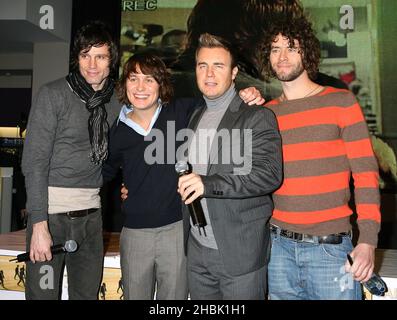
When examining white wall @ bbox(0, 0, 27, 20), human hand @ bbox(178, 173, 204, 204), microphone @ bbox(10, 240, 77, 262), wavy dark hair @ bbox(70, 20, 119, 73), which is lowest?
microphone @ bbox(10, 240, 77, 262)

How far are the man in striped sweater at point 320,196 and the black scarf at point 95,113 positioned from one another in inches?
32.1

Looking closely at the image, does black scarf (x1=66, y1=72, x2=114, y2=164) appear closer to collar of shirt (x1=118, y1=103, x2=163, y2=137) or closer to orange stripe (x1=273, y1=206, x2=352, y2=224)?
collar of shirt (x1=118, y1=103, x2=163, y2=137)

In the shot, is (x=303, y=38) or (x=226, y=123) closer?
(x=226, y=123)

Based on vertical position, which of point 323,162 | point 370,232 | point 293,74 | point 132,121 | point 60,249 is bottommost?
point 60,249

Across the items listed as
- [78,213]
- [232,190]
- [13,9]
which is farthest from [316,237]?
[13,9]

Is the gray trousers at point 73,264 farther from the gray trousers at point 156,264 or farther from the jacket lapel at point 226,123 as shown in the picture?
the jacket lapel at point 226,123

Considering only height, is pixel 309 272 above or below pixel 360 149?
below

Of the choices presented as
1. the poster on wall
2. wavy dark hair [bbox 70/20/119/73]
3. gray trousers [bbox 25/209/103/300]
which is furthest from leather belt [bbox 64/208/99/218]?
the poster on wall

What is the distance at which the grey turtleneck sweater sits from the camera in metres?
1.57

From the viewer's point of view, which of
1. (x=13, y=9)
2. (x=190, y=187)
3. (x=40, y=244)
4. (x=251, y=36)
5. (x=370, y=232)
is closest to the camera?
(x=190, y=187)

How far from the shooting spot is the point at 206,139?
163cm

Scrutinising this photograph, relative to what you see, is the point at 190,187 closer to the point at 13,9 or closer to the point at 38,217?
the point at 38,217

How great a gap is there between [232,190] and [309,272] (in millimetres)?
483
